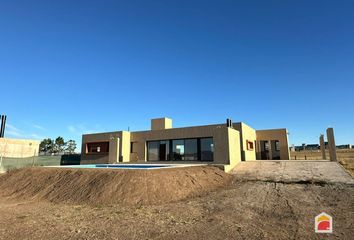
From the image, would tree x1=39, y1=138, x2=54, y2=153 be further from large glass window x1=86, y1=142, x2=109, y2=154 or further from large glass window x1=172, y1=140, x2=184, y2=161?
large glass window x1=172, y1=140, x2=184, y2=161

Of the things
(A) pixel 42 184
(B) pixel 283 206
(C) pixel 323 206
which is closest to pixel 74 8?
(A) pixel 42 184

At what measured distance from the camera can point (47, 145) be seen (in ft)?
226

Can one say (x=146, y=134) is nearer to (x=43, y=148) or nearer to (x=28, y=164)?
(x=28, y=164)

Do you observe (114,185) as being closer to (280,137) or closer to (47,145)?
(280,137)

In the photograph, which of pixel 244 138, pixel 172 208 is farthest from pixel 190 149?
pixel 172 208

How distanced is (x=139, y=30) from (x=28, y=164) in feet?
55.3

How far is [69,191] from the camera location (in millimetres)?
11469

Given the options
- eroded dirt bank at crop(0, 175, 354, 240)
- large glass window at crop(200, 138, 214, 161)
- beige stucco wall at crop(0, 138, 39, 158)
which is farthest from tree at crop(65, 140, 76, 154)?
eroded dirt bank at crop(0, 175, 354, 240)

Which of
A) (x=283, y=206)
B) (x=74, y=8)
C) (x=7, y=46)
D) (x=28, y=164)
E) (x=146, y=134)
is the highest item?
(x=74, y=8)

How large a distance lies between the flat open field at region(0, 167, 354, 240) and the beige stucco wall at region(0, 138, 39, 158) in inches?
971

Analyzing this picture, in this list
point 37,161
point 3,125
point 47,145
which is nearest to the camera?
point 37,161

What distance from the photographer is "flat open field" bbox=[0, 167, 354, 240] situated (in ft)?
20.4

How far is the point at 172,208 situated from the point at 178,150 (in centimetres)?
1274

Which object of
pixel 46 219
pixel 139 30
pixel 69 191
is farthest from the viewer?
pixel 139 30
